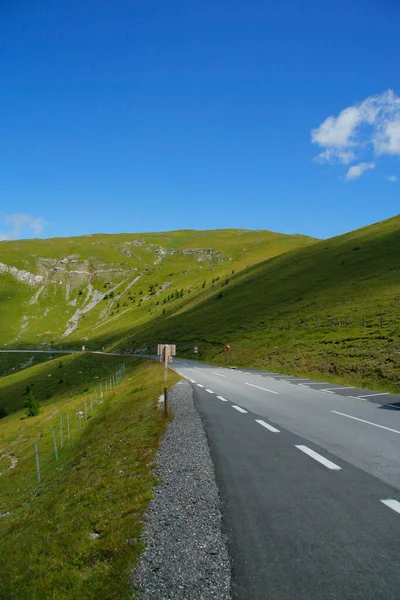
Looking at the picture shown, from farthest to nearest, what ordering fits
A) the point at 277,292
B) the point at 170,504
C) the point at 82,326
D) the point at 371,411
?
the point at 82,326 < the point at 277,292 < the point at 371,411 < the point at 170,504

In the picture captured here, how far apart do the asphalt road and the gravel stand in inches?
8.5

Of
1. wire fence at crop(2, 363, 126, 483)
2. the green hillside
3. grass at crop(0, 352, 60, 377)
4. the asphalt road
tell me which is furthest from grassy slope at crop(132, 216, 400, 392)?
grass at crop(0, 352, 60, 377)

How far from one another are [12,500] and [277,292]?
79118 mm

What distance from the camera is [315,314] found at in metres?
60.9

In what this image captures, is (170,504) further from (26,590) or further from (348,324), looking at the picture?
(348,324)

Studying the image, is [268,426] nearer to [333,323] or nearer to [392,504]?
[392,504]

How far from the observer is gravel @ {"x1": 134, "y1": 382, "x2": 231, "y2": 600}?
14.6 ft

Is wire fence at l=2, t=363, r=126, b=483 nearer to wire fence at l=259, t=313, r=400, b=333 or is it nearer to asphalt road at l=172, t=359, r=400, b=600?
asphalt road at l=172, t=359, r=400, b=600

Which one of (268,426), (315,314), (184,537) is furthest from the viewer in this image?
(315,314)

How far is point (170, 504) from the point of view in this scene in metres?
6.90

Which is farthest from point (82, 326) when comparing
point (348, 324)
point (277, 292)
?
point (348, 324)

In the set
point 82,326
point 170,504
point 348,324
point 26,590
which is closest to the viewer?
point 26,590

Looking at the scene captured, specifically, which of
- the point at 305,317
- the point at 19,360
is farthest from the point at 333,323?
the point at 19,360

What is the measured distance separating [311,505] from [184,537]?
227cm
